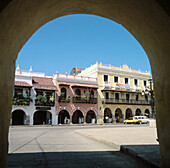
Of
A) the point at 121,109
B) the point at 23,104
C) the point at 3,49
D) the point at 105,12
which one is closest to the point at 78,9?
the point at 105,12

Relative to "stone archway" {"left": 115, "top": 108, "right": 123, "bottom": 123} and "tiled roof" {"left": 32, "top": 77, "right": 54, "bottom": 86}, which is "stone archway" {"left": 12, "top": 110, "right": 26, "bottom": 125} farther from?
"stone archway" {"left": 115, "top": 108, "right": 123, "bottom": 123}

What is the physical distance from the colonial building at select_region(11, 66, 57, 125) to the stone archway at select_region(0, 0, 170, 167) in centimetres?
2454

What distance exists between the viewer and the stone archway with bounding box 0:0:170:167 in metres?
2.34

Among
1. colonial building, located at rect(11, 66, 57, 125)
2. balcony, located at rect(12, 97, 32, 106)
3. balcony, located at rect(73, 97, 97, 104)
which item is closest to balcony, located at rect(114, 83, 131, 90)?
balcony, located at rect(73, 97, 97, 104)

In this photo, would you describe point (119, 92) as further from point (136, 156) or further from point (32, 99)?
point (136, 156)

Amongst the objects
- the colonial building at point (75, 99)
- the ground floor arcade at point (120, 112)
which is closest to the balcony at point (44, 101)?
the colonial building at point (75, 99)

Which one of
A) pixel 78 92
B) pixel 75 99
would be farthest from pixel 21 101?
pixel 78 92

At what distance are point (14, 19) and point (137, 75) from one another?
39789mm

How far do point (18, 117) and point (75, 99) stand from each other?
10121 millimetres

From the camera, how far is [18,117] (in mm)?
28281

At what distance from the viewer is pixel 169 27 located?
2359 mm

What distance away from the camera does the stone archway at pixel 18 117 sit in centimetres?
2783

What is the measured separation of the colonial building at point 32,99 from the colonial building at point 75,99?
1.45m

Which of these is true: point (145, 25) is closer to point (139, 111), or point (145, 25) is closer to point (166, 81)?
point (166, 81)
